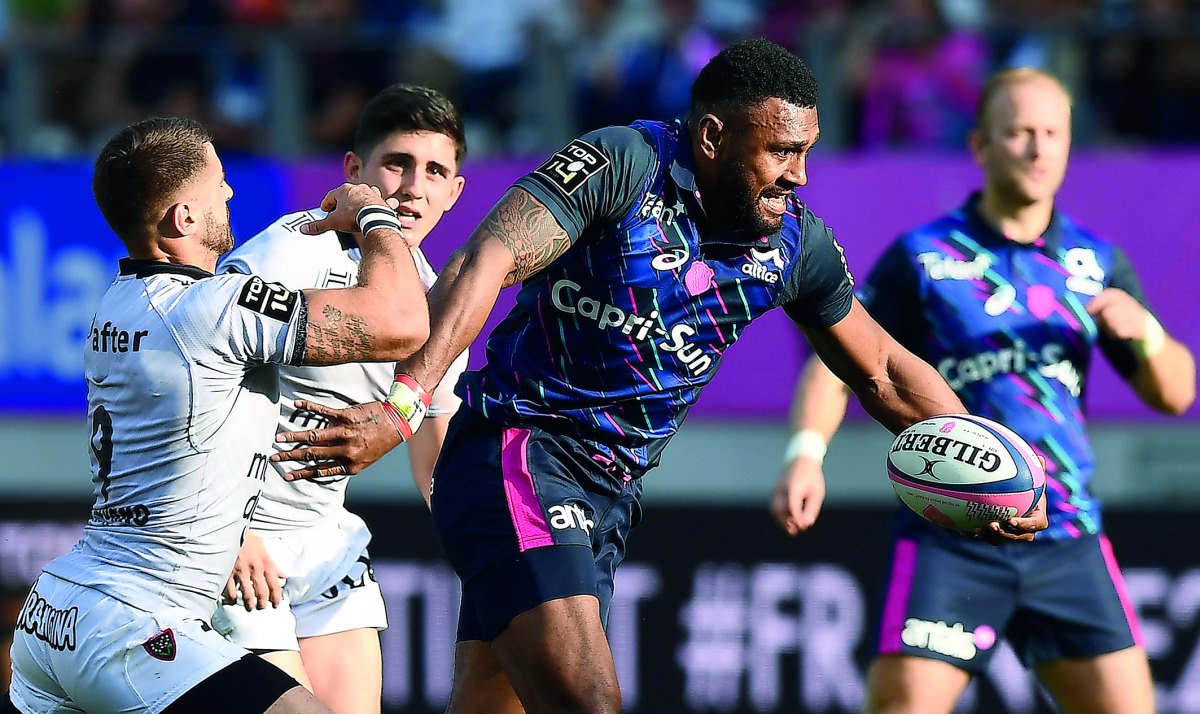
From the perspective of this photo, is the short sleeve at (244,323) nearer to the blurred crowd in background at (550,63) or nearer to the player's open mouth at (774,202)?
the player's open mouth at (774,202)

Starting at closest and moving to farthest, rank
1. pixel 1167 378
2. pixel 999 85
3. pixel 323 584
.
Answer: pixel 323 584, pixel 1167 378, pixel 999 85

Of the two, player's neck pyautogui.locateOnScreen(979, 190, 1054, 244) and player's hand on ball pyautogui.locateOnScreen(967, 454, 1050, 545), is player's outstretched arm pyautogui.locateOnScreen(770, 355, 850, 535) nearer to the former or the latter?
player's hand on ball pyautogui.locateOnScreen(967, 454, 1050, 545)

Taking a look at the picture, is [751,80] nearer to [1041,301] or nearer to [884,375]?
[884,375]

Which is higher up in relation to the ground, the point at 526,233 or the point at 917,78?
the point at 917,78

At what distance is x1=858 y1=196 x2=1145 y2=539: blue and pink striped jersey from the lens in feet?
19.4

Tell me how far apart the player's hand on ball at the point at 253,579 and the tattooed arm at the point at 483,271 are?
3.53 ft

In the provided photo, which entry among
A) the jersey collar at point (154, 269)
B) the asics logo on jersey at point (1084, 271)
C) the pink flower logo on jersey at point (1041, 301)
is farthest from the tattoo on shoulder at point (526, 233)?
the asics logo on jersey at point (1084, 271)

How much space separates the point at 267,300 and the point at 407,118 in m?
1.62

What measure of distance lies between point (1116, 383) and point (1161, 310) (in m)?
0.47

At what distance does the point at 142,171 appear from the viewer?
4.10 meters

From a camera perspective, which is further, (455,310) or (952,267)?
(952,267)

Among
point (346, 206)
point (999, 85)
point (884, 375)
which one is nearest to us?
point (346, 206)

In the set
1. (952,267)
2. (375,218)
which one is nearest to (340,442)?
(375,218)

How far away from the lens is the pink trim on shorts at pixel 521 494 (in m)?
4.29
